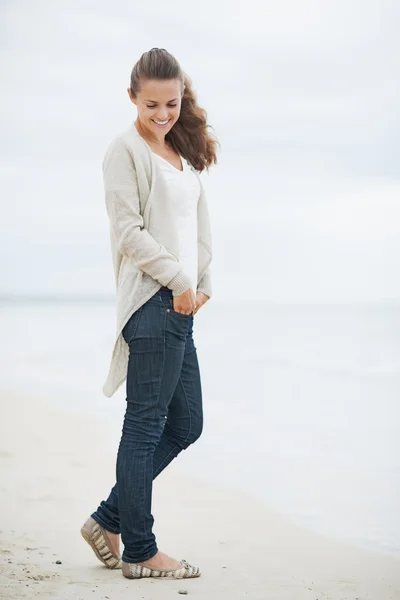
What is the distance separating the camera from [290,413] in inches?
224

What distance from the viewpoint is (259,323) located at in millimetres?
16531

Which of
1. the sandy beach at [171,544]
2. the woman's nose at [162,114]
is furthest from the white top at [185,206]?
the sandy beach at [171,544]

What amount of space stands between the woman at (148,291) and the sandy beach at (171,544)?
144 millimetres

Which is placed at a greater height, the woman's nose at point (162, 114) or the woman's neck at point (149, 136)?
the woman's nose at point (162, 114)

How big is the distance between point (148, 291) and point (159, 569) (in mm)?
786

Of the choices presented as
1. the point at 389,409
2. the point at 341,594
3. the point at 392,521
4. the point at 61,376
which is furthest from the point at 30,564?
the point at 61,376

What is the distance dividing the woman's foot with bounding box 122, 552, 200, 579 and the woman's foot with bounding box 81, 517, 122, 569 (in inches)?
4.5

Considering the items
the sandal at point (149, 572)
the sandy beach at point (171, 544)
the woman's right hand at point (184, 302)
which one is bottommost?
the sandy beach at point (171, 544)

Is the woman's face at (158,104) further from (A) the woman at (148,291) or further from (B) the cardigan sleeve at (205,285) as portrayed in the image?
(B) the cardigan sleeve at (205,285)

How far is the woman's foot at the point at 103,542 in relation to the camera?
2375 mm

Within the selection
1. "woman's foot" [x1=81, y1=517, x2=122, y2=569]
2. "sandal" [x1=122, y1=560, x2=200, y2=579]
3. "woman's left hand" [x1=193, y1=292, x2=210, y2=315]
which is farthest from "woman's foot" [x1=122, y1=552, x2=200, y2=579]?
"woman's left hand" [x1=193, y1=292, x2=210, y2=315]

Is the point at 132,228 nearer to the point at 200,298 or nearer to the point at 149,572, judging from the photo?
the point at 200,298

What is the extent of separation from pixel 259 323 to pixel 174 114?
1432cm

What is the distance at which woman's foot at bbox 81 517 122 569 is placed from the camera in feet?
7.79
